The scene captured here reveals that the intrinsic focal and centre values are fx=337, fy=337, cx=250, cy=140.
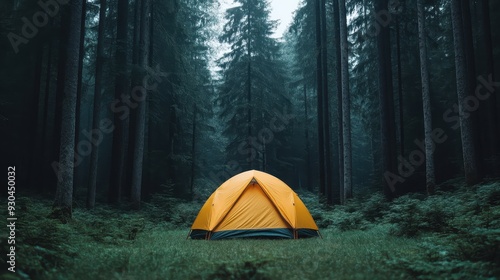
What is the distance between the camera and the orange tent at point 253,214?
980 cm

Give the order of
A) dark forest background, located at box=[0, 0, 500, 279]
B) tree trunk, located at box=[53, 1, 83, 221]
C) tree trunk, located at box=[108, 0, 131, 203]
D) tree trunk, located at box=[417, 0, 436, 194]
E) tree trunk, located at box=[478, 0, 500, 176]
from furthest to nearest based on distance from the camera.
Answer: tree trunk, located at box=[108, 0, 131, 203] < tree trunk, located at box=[478, 0, 500, 176] < tree trunk, located at box=[417, 0, 436, 194] < tree trunk, located at box=[53, 1, 83, 221] < dark forest background, located at box=[0, 0, 500, 279]

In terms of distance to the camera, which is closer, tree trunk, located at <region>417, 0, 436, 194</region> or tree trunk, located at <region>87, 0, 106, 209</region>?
tree trunk, located at <region>417, 0, 436, 194</region>

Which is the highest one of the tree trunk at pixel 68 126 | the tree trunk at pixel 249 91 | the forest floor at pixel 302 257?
the tree trunk at pixel 249 91

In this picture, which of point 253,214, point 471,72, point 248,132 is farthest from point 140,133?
point 471,72

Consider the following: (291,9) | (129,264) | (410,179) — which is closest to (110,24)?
(291,9)

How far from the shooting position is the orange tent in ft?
32.1

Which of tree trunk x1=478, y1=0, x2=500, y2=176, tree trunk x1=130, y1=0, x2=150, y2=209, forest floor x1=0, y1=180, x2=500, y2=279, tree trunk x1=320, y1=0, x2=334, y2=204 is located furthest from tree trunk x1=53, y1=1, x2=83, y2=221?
tree trunk x1=478, y1=0, x2=500, y2=176

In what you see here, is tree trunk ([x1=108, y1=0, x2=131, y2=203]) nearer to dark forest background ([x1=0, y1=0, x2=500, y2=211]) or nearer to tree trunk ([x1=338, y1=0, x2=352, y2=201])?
dark forest background ([x1=0, y1=0, x2=500, y2=211])

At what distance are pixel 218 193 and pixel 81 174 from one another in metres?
36.6

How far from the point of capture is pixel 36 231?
5.99 meters

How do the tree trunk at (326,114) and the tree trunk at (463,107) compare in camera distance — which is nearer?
the tree trunk at (463,107)

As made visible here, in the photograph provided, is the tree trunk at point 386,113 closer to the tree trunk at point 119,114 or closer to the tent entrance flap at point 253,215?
the tent entrance flap at point 253,215

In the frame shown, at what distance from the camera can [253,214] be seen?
10117 millimetres

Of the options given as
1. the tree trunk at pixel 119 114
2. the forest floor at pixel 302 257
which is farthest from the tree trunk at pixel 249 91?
the forest floor at pixel 302 257
